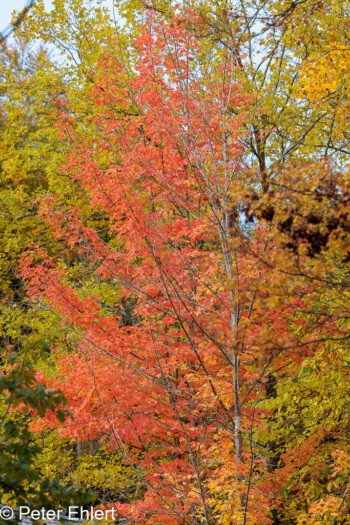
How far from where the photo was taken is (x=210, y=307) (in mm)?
5762

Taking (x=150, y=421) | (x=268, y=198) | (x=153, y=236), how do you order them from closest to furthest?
(x=268, y=198) → (x=150, y=421) → (x=153, y=236)

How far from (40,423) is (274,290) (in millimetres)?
4830

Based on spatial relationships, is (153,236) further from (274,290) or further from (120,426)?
(274,290)

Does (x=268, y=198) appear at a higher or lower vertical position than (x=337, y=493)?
higher

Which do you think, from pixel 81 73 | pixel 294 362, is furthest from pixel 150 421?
pixel 81 73

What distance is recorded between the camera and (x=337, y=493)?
6.86 metres

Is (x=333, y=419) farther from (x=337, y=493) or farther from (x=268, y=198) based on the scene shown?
(x=268, y=198)

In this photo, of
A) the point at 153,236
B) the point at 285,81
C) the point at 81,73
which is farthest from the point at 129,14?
the point at 153,236

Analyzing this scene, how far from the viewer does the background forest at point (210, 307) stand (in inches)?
142

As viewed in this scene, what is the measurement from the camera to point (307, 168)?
332cm

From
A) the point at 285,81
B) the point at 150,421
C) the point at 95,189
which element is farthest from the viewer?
the point at 285,81

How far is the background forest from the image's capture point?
3613 millimetres

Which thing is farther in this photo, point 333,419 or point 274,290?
point 333,419

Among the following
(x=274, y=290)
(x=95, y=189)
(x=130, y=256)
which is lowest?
(x=274, y=290)
